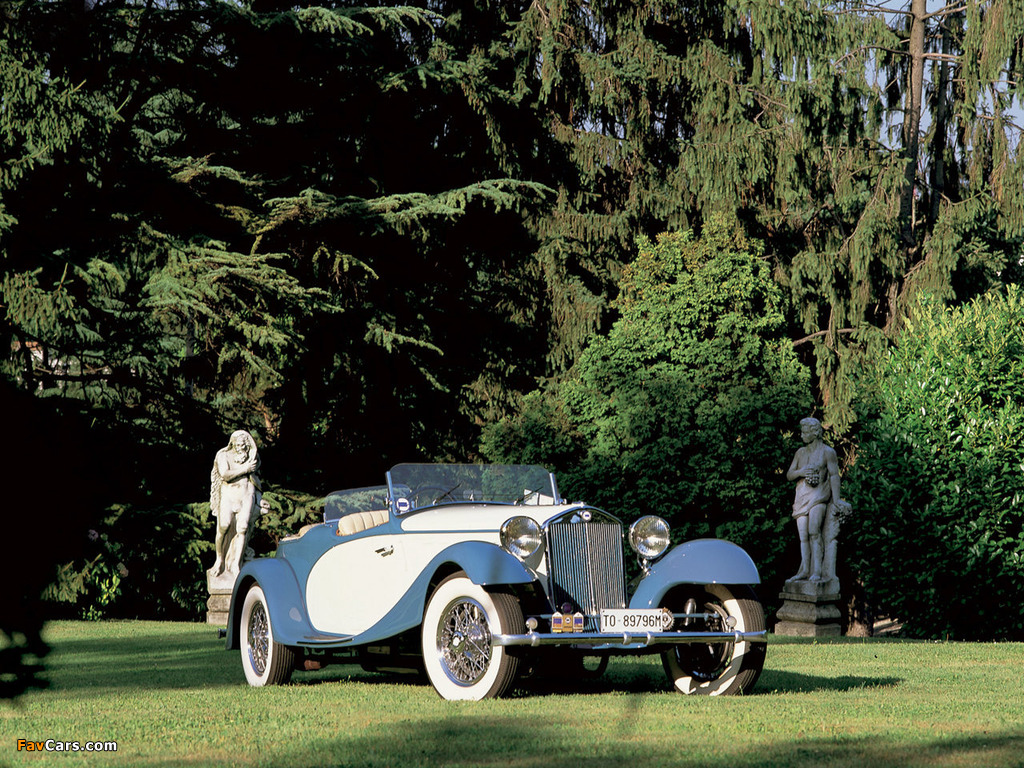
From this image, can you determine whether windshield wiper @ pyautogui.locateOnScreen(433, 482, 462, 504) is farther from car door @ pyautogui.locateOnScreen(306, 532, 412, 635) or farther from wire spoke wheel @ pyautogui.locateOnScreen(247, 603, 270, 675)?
wire spoke wheel @ pyautogui.locateOnScreen(247, 603, 270, 675)

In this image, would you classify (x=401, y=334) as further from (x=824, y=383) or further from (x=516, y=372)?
(x=824, y=383)

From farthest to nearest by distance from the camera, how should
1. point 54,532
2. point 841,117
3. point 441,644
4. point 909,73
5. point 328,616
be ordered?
point 909,73 → point 841,117 → point 328,616 → point 441,644 → point 54,532

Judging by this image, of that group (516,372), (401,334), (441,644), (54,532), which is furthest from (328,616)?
(516,372)

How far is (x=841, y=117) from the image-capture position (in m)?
22.9

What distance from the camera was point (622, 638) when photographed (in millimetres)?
7301

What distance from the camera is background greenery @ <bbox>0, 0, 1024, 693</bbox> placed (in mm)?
16953

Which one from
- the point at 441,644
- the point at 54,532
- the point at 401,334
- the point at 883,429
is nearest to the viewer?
the point at 54,532

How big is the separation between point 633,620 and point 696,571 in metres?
0.56

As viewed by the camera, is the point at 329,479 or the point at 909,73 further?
the point at 909,73

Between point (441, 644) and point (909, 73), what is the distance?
21.3 metres

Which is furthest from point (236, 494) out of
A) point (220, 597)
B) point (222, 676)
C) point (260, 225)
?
point (222, 676)

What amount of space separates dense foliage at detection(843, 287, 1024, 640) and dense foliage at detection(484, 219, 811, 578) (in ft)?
13.3

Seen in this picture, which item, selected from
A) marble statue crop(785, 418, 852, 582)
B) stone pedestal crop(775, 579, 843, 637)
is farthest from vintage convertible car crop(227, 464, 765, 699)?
marble statue crop(785, 418, 852, 582)

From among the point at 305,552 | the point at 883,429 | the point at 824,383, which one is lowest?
the point at 305,552
